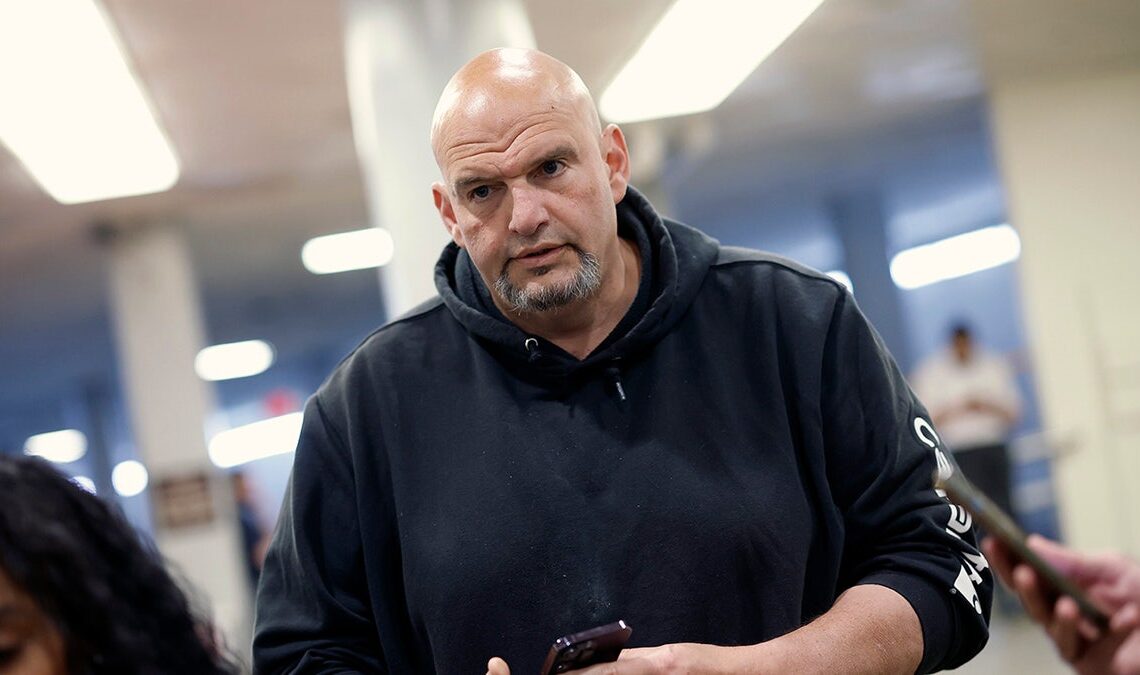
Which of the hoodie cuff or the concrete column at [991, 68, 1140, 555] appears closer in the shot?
the hoodie cuff

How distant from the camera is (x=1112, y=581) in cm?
131

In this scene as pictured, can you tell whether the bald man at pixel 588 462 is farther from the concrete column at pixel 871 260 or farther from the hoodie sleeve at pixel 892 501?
the concrete column at pixel 871 260

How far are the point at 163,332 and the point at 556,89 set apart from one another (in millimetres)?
8220

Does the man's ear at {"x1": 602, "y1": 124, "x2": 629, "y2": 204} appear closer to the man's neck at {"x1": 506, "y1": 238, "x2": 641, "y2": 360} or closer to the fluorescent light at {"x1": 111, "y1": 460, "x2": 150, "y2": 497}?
the man's neck at {"x1": 506, "y1": 238, "x2": 641, "y2": 360}

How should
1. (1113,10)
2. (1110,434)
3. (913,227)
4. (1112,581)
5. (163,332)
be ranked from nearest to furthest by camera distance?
(1112,581) < (1113,10) < (1110,434) < (163,332) < (913,227)

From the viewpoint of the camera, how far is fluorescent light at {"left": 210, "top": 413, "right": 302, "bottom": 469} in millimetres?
26703

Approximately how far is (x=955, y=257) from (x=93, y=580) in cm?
1826

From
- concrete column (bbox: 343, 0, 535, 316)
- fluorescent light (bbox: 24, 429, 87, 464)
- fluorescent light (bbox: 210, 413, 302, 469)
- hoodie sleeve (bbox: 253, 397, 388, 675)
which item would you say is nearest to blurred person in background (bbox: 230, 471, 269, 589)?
concrete column (bbox: 343, 0, 535, 316)

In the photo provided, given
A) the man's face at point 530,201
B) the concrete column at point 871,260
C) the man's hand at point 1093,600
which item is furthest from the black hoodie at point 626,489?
the concrete column at point 871,260

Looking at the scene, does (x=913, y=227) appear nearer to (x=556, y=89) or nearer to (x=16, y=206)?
(x=16, y=206)

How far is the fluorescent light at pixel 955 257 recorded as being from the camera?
17.8 meters

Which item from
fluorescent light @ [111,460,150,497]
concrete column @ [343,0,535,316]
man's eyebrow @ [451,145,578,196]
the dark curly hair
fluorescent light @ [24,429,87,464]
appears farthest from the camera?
fluorescent light @ [111,460,150,497]

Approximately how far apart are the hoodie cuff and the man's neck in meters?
0.61

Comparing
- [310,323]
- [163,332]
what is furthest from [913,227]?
[163,332]
